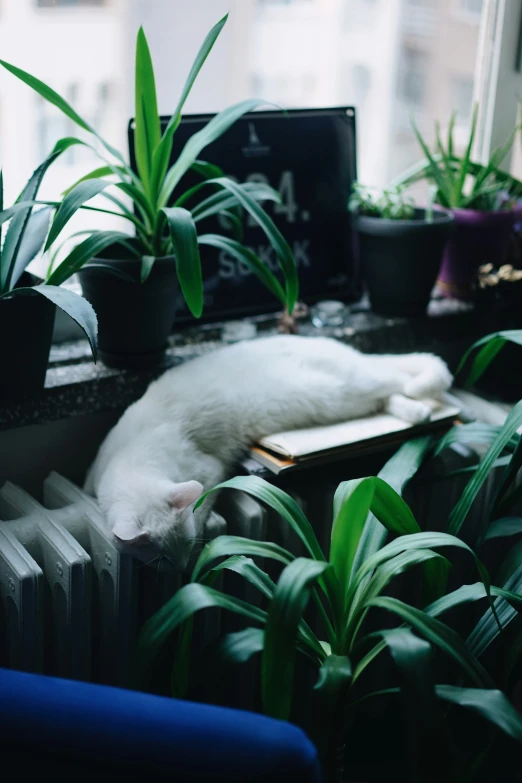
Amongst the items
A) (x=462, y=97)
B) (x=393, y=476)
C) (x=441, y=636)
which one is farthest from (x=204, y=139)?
(x=462, y=97)

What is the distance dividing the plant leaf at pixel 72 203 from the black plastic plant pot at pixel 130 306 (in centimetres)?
13

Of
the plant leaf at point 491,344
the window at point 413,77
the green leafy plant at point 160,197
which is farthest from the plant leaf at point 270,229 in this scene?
the window at point 413,77

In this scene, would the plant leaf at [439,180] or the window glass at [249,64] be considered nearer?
the window glass at [249,64]

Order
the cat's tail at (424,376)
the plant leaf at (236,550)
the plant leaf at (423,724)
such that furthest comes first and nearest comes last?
the cat's tail at (424,376) < the plant leaf at (236,550) < the plant leaf at (423,724)

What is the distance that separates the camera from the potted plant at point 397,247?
1563 millimetres

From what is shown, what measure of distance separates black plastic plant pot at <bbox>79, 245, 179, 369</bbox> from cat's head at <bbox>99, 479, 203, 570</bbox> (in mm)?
317

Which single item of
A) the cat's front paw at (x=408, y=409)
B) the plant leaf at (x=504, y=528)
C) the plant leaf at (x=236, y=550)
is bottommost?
the plant leaf at (x=504, y=528)

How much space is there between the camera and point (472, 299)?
1767mm

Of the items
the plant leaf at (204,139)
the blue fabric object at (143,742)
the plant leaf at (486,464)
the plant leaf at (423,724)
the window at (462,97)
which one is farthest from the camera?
the window at (462,97)

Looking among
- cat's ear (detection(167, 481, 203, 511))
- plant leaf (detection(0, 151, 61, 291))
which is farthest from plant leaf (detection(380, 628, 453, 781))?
plant leaf (detection(0, 151, 61, 291))

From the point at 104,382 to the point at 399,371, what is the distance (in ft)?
1.72

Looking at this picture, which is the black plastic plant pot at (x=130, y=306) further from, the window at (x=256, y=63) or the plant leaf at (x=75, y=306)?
the window at (x=256, y=63)

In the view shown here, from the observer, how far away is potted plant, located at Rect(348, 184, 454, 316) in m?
1.56

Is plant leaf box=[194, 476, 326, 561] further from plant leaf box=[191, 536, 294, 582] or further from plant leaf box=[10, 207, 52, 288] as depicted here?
plant leaf box=[10, 207, 52, 288]
